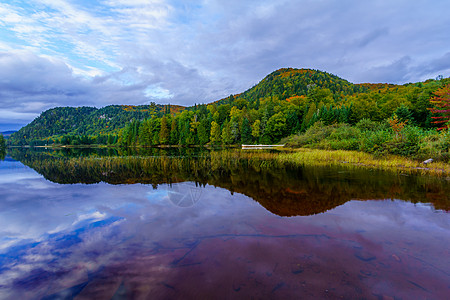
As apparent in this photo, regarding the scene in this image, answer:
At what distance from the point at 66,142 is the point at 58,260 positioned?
167744mm

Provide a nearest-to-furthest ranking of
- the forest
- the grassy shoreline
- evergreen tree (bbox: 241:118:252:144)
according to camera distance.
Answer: the grassy shoreline
the forest
evergreen tree (bbox: 241:118:252:144)

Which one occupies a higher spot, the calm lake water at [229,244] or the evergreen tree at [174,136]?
the evergreen tree at [174,136]

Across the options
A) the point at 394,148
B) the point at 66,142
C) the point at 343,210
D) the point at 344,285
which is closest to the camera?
the point at 344,285

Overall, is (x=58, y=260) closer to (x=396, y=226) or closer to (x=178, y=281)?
(x=178, y=281)

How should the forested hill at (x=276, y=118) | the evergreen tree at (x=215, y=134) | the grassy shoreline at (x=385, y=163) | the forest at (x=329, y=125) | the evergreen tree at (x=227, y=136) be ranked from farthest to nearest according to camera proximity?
the evergreen tree at (x=215, y=134) < the evergreen tree at (x=227, y=136) < the forested hill at (x=276, y=118) < the forest at (x=329, y=125) < the grassy shoreline at (x=385, y=163)

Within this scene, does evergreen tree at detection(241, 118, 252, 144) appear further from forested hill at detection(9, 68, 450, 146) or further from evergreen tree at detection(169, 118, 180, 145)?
evergreen tree at detection(169, 118, 180, 145)

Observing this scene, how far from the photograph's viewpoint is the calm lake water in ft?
14.1

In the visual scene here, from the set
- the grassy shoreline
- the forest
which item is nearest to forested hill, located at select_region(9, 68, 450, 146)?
the forest

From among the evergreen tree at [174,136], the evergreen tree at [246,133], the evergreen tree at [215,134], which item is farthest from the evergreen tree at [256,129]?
the evergreen tree at [174,136]

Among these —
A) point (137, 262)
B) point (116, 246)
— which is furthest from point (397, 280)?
point (116, 246)

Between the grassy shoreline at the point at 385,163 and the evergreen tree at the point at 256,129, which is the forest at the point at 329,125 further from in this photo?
the grassy shoreline at the point at 385,163

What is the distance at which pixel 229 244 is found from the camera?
20.0ft

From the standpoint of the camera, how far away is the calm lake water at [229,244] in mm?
4296

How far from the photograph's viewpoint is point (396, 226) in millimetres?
7195
